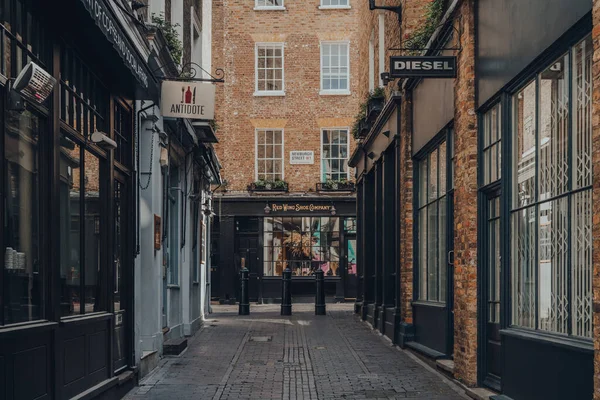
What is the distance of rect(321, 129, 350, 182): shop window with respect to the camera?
98.3 feet

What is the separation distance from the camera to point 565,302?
25.0 ft

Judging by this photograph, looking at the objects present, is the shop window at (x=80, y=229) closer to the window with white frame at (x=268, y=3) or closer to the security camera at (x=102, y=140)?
the security camera at (x=102, y=140)

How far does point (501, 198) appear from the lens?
9.52m

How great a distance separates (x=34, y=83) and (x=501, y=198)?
4995 millimetres

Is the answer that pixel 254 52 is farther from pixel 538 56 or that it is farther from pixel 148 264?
pixel 538 56

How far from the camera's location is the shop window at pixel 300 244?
29.9 metres

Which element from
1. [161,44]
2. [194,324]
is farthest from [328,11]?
[161,44]

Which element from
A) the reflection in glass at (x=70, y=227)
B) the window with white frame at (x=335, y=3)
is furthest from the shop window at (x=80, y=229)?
the window with white frame at (x=335, y=3)

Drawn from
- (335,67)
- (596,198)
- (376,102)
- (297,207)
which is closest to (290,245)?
(297,207)

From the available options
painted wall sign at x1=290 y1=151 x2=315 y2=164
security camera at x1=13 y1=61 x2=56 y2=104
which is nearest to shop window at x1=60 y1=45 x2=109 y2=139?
security camera at x1=13 y1=61 x2=56 y2=104

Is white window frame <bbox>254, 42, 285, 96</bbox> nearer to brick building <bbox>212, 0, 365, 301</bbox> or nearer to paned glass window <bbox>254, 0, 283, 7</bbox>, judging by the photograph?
brick building <bbox>212, 0, 365, 301</bbox>

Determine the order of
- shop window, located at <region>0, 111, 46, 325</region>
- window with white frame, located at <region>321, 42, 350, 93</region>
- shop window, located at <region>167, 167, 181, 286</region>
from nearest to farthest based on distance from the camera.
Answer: shop window, located at <region>0, 111, 46, 325</region> → shop window, located at <region>167, 167, 181, 286</region> → window with white frame, located at <region>321, 42, 350, 93</region>

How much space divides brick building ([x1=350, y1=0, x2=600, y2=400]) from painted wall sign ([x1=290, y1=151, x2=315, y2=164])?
12993mm

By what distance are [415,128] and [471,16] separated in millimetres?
4640
